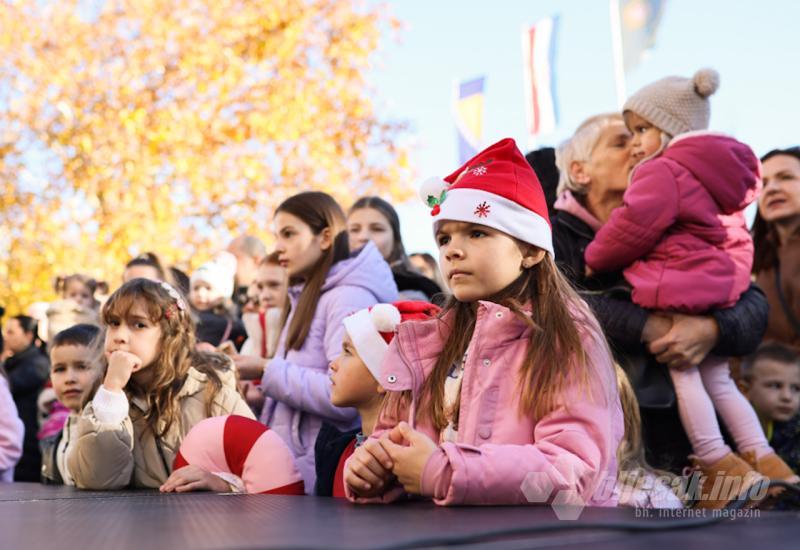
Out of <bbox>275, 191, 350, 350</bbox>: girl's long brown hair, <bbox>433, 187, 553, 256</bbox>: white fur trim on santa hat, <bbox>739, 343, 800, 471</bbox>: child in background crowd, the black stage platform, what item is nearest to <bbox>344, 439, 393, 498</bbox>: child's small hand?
the black stage platform

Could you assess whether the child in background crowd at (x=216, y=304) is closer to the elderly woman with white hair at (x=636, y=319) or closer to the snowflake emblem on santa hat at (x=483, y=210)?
the elderly woman with white hair at (x=636, y=319)

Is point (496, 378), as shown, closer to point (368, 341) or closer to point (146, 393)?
point (368, 341)

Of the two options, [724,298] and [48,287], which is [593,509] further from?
[48,287]

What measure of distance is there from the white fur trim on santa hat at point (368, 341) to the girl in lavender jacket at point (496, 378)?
506 millimetres

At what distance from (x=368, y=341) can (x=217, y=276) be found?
3.52 m

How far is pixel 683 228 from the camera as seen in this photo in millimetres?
3771

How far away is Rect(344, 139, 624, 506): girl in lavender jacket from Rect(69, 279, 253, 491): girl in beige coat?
4.80 ft

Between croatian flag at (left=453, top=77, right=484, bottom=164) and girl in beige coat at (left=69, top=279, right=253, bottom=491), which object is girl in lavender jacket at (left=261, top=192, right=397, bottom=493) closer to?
girl in beige coat at (left=69, top=279, right=253, bottom=491)

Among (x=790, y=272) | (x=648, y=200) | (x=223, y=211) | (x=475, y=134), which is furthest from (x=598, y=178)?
(x=223, y=211)

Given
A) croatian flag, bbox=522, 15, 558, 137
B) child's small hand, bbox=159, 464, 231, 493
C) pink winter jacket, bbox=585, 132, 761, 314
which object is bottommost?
child's small hand, bbox=159, 464, 231, 493

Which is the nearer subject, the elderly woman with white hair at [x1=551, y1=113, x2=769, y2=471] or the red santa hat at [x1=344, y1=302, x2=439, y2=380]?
the red santa hat at [x1=344, y1=302, x2=439, y2=380]

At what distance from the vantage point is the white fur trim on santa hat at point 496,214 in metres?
2.76

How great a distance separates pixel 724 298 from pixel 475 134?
8691mm

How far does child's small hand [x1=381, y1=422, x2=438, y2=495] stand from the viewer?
2137 millimetres
